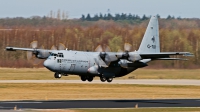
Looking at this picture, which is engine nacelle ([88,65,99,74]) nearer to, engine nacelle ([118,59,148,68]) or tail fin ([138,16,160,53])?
engine nacelle ([118,59,148,68])

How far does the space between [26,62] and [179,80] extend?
3600 centimetres

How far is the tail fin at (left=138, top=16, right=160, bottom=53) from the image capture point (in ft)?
263

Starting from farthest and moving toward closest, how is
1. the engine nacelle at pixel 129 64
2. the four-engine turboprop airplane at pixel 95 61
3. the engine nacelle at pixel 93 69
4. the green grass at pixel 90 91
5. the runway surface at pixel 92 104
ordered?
the engine nacelle at pixel 129 64 → the engine nacelle at pixel 93 69 → the four-engine turboprop airplane at pixel 95 61 → the green grass at pixel 90 91 → the runway surface at pixel 92 104

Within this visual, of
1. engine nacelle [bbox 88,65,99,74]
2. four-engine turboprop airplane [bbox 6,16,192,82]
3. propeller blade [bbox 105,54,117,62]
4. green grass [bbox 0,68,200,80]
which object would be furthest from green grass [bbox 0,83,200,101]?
green grass [bbox 0,68,200,80]

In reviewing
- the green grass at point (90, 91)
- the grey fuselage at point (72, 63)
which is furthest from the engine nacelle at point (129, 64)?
the green grass at point (90, 91)

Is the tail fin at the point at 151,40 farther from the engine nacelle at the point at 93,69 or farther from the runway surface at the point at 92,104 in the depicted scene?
the runway surface at the point at 92,104

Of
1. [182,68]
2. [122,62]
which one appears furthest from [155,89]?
[182,68]

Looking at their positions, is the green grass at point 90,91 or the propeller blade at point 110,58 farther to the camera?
the propeller blade at point 110,58

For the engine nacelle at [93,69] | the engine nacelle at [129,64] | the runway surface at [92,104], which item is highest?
the engine nacelle at [129,64]

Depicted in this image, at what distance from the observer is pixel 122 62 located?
75.3m

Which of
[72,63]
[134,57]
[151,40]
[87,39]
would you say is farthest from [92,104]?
[87,39]

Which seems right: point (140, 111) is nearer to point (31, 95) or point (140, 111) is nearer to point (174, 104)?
point (174, 104)

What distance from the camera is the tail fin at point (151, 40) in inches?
3155

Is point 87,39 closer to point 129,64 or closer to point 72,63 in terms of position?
point 129,64
